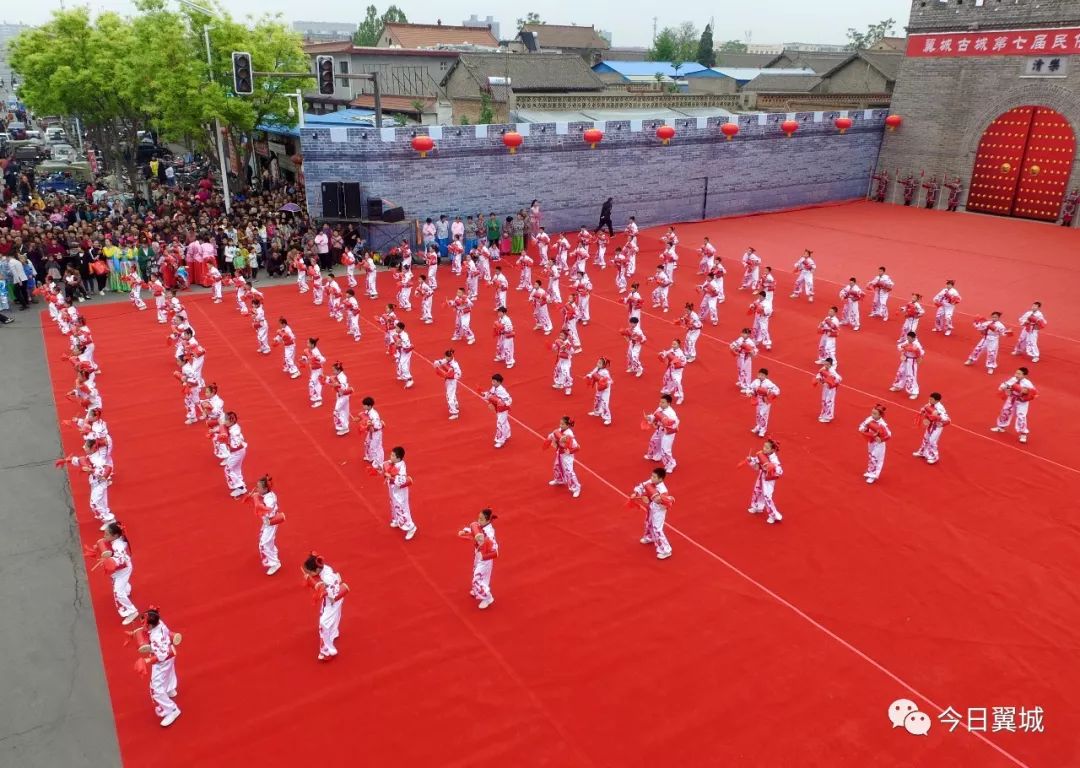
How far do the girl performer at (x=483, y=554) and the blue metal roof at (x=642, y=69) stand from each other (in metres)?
52.3

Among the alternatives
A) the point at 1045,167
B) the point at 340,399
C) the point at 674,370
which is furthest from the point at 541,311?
the point at 1045,167

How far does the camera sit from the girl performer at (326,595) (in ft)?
26.0

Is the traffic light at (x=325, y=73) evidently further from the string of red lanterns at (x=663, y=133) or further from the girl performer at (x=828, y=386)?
the girl performer at (x=828, y=386)

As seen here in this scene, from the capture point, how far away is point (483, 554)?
8664mm

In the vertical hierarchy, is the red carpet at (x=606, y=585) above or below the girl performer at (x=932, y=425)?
below

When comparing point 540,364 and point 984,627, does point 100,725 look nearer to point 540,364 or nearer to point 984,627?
point 984,627

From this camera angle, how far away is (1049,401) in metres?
14.8

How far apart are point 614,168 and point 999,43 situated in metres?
15.9

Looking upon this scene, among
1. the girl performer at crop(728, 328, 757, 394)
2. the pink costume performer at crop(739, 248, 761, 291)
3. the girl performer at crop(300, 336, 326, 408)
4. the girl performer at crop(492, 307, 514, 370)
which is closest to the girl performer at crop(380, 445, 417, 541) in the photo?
the girl performer at crop(300, 336, 326, 408)

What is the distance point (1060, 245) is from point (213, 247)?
28.0 m

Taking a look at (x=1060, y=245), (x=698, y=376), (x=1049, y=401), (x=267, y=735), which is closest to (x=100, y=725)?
(x=267, y=735)

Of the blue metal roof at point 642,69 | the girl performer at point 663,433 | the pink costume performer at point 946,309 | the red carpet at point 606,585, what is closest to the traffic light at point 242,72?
the red carpet at point 606,585

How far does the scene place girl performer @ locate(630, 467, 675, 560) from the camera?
9.67m

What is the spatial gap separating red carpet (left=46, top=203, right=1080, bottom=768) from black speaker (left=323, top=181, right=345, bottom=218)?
9458 millimetres
